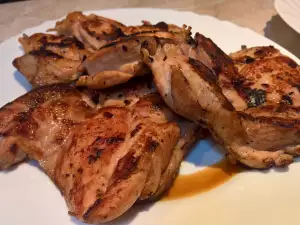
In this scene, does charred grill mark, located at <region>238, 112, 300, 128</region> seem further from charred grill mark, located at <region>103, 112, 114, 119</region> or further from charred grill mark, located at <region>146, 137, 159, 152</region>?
charred grill mark, located at <region>103, 112, 114, 119</region>

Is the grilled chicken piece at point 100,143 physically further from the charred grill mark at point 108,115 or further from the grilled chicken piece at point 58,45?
the grilled chicken piece at point 58,45

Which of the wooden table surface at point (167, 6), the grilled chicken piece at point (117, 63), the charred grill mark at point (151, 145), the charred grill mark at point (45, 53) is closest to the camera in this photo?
the charred grill mark at point (151, 145)

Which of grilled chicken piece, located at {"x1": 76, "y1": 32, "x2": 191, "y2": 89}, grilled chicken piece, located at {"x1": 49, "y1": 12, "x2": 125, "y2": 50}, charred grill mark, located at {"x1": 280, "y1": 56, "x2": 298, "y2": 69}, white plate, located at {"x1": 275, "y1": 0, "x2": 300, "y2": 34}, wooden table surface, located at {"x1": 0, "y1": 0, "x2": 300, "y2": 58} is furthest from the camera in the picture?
wooden table surface, located at {"x1": 0, "y1": 0, "x2": 300, "y2": 58}

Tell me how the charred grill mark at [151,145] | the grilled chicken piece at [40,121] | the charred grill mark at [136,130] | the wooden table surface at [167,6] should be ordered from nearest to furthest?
the charred grill mark at [151,145] → the charred grill mark at [136,130] → the grilled chicken piece at [40,121] → the wooden table surface at [167,6]

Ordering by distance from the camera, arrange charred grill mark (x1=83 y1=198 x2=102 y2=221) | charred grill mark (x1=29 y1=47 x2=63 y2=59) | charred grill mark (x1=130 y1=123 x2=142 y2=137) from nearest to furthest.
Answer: charred grill mark (x1=83 y1=198 x2=102 y2=221)
charred grill mark (x1=130 y1=123 x2=142 y2=137)
charred grill mark (x1=29 y1=47 x2=63 y2=59)

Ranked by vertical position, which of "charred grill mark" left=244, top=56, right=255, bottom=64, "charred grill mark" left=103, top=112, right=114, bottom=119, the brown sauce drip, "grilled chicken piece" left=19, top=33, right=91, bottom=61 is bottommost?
the brown sauce drip

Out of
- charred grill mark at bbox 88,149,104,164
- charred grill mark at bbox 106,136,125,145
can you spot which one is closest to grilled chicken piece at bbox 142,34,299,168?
charred grill mark at bbox 106,136,125,145

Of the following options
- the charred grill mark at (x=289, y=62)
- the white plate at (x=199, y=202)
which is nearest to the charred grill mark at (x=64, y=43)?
the white plate at (x=199, y=202)
